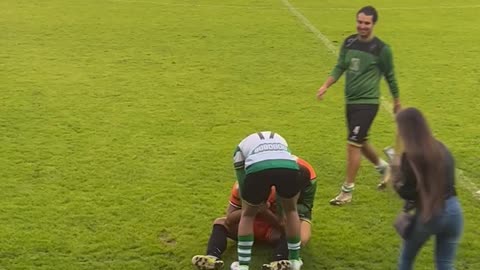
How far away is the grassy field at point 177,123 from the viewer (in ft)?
20.5

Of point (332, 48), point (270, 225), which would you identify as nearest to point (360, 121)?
point (270, 225)

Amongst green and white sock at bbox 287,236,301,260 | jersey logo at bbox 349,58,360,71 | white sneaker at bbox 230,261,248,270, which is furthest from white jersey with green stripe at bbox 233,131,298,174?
jersey logo at bbox 349,58,360,71

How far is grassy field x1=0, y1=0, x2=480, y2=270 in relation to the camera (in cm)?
625

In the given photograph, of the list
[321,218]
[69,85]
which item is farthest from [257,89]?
[321,218]

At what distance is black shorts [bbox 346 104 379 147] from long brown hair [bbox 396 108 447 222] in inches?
95.1

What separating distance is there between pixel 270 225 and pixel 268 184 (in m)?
0.92

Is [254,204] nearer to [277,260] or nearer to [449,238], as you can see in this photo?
[277,260]

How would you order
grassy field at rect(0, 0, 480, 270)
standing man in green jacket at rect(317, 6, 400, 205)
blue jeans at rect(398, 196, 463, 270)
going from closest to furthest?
blue jeans at rect(398, 196, 463, 270)
grassy field at rect(0, 0, 480, 270)
standing man in green jacket at rect(317, 6, 400, 205)

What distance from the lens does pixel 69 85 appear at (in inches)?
441

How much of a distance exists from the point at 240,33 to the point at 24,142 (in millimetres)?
7630

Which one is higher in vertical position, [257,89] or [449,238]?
[449,238]

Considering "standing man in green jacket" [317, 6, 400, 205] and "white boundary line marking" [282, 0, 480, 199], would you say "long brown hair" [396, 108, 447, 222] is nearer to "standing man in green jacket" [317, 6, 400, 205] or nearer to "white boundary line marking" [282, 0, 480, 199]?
"standing man in green jacket" [317, 6, 400, 205]

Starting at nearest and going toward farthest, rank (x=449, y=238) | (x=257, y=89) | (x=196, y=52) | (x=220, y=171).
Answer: (x=449, y=238) < (x=220, y=171) < (x=257, y=89) < (x=196, y=52)

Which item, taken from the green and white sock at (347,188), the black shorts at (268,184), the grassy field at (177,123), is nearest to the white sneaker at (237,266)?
the grassy field at (177,123)
